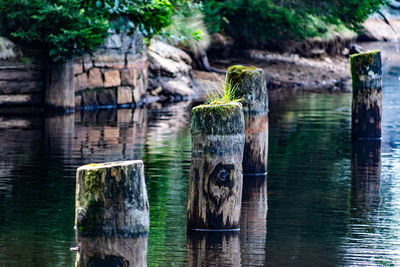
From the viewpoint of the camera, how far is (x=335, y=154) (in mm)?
14523

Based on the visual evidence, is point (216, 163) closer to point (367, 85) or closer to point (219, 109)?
point (219, 109)

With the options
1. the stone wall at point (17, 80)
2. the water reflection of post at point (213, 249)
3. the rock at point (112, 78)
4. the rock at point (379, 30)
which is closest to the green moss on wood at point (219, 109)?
the water reflection of post at point (213, 249)

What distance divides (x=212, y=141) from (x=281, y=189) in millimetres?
2922

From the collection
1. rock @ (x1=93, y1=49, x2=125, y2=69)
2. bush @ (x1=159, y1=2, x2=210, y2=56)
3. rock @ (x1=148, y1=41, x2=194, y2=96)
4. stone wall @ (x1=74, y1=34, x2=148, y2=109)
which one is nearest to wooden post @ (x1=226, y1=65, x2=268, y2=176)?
stone wall @ (x1=74, y1=34, x2=148, y2=109)

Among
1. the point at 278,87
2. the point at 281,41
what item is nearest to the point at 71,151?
the point at 278,87

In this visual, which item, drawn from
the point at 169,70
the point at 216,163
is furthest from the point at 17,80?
the point at 216,163

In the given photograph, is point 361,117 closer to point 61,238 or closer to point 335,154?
point 335,154

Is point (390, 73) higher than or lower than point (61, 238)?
higher

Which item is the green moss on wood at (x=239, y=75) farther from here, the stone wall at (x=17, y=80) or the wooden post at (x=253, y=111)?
the stone wall at (x=17, y=80)

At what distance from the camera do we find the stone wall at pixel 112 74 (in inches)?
859

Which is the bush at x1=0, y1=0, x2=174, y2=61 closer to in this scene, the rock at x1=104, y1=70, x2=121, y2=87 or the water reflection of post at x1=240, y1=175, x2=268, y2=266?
the rock at x1=104, y1=70, x2=121, y2=87

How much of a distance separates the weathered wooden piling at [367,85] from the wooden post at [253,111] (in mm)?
3669

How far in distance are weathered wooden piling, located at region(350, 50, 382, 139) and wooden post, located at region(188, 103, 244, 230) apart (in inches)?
265

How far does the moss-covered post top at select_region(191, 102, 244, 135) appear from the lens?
8.57 m
